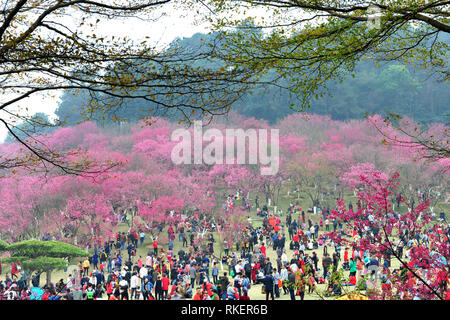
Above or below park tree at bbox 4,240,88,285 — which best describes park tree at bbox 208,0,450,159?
above

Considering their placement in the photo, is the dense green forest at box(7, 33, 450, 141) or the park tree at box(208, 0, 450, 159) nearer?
the park tree at box(208, 0, 450, 159)

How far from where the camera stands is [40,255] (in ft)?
54.7

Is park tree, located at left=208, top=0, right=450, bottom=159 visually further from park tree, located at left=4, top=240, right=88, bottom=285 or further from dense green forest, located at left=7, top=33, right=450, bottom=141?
dense green forest, located at left=7, top=33, right=450, bottom=141

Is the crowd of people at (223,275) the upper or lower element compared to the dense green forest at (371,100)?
lower

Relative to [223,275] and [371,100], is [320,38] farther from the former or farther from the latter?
[371,100]

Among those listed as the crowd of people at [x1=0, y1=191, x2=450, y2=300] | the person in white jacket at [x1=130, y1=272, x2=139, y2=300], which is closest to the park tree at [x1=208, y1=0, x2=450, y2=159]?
the crowd of people at [x1=0, y1=191, x2=450, y2=300]

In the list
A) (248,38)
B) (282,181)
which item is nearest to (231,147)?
(282,181)

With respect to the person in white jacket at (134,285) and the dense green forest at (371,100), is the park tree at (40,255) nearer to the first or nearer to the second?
the person in white jacket at (134,285)

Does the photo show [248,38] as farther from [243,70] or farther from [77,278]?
[77,278]

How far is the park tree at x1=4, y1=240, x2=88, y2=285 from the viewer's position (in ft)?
52.6

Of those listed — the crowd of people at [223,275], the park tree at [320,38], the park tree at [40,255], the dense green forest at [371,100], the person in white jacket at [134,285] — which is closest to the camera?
the park tree at [320,38]

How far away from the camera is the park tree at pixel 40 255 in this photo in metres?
16.0

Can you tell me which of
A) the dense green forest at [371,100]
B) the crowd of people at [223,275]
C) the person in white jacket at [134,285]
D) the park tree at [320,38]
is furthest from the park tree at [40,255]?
the dense green forest at [371,100]
